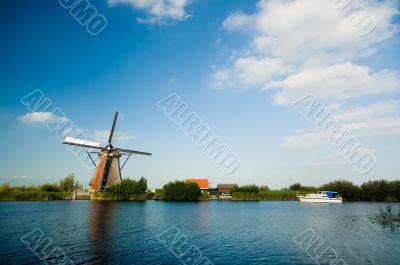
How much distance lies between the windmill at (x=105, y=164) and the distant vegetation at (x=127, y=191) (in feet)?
7.37

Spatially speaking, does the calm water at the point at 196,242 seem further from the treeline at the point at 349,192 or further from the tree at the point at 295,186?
the tree at the point at 295,186

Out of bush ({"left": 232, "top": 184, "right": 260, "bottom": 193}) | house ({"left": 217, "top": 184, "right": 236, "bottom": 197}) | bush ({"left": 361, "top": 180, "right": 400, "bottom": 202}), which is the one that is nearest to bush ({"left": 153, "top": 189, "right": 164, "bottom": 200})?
bush ({"left": 232, "top": 184, "right": 260, "bottom": 193})

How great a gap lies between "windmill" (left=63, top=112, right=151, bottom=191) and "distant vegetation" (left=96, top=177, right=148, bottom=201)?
2.25 m

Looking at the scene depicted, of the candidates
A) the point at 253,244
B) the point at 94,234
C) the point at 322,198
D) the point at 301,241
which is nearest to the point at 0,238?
the point at 94,234

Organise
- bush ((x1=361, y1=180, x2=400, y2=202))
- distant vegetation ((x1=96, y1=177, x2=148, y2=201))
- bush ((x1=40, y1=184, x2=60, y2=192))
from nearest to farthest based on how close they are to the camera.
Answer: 1. distant vegetation ((x1=96, y1=177, x2=148, y2=201))
2. bush ((x1=40, y1=184, x2=60, y2=192))
3. bush ((x1=361, y1=180, x2=400, y2=202))

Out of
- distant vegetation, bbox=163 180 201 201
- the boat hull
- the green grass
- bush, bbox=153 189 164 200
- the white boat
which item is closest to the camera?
the green grass

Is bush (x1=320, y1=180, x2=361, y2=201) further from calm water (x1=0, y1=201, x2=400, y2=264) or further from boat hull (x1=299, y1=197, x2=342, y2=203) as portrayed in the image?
calm water (x1=0, y1=201, x2=400, y2=264)

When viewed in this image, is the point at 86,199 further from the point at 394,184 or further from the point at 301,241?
the point at 394,184

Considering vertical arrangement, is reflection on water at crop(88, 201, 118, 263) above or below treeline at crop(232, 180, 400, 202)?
below

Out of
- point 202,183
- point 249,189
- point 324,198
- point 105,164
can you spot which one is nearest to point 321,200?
point 324,198

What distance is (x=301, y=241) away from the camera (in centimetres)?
2256

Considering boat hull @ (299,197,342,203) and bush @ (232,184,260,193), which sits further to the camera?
bush @ (232,184,260,193)

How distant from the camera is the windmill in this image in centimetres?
7069

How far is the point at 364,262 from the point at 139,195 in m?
63.7
